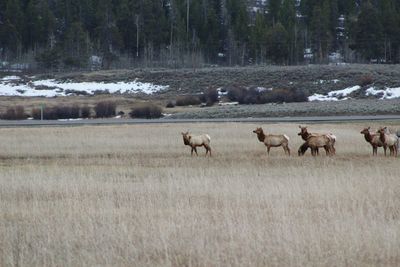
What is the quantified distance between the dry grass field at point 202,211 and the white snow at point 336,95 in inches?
1844

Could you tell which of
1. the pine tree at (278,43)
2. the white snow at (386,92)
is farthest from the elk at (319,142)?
the pine tree at (278,43)

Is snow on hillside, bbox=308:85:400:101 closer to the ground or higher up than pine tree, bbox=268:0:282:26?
closer to the ground

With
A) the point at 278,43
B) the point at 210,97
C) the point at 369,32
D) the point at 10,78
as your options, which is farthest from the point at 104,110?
the point at 369,32

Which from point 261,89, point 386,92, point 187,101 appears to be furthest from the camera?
point 261,89

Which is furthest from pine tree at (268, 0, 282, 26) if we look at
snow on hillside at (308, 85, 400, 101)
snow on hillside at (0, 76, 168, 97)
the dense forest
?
snow on hillside at (308, 85, 400, 101)

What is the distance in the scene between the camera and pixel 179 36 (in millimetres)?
104875

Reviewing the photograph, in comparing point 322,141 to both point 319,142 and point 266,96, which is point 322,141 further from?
point 266,96

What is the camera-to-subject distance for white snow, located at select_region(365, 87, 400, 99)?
6834cm

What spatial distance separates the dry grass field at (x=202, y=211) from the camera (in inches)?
359

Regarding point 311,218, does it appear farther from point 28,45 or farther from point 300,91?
point 28,45

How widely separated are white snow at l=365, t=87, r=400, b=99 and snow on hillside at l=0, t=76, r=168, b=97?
23923 millimetres

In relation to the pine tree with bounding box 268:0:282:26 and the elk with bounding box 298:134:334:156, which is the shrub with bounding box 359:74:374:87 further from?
the elk with bounding box 298:134:334:156

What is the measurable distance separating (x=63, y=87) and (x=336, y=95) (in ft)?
106

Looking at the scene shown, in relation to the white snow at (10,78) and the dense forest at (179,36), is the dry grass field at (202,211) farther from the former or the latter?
the dense forest at (179,36)
